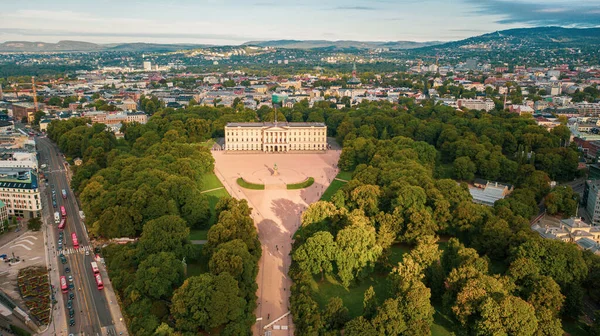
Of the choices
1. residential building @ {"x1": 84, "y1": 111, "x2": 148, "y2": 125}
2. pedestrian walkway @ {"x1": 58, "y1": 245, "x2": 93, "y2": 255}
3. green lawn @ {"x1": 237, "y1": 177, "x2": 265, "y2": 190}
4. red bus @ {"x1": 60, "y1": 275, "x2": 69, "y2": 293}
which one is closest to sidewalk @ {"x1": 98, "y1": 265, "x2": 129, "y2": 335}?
red bus @ {"x1": 60, "y1": 275, "x2": 69, "y2": 293}

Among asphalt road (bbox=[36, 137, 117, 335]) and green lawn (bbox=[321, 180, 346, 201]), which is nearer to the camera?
asphalt road (bbox=[36, 137, 117, 335])

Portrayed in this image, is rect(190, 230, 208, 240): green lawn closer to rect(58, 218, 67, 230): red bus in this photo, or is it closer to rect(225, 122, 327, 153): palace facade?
rect(58, 218, 67, 230): red bus

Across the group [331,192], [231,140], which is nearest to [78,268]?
[331,192]

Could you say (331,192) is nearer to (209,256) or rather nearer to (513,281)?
(209,256)

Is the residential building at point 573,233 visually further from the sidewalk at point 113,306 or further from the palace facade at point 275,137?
the palace facade at point 275,137

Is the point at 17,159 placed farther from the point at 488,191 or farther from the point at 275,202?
the point at 488,191

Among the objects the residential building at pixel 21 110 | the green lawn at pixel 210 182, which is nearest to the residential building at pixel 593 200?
the green lawn at pixel 210 182
